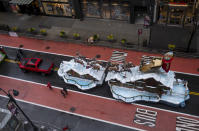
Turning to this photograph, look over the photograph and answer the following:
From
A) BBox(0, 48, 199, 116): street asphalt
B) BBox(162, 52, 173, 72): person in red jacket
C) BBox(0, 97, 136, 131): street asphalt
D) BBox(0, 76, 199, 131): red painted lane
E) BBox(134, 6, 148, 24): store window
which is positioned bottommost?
BBox(0, 97, 136, 131): street asphalt

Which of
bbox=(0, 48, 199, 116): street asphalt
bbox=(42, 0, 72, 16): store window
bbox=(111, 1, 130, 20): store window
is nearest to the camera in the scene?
bbox=(0, 48, 199, 116): street asphalt

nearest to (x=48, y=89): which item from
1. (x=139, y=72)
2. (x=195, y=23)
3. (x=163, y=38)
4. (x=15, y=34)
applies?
(x=139, y=72)

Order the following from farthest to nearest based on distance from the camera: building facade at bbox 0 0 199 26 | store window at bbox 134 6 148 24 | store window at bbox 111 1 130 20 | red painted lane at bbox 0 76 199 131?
store window at bbox 111 1 130 20 < store window at bbox 134 6 148 24 < building facade at bbox 0 0 199 26 < red painted lane at bbox 0 76 199 131

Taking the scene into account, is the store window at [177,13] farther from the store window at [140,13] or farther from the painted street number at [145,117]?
the painted street number at [145,117]

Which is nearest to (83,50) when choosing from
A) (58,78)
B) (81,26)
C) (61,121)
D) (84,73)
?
(81,26)

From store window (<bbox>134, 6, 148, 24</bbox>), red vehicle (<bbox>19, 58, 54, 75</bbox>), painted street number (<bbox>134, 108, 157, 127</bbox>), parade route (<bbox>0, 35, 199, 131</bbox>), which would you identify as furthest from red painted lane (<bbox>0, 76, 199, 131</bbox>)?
store window (<bbox>134, 6, 148, 24</bbox>)

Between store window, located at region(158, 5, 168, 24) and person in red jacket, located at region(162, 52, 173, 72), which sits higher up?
store window, located at region(158, 5, 168, 24)

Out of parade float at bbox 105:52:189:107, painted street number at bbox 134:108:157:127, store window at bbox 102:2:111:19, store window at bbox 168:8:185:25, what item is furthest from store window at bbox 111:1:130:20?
Answer: painted street number at bbox 134:108:157:127

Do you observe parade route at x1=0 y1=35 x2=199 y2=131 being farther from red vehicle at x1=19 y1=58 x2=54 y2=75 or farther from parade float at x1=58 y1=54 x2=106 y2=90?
red vehicle at x1=19 y1=58 x2=54 y2=75

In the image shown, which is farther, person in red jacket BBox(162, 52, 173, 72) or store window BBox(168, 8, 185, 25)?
store window BBox(168, 8, 185, 25)
